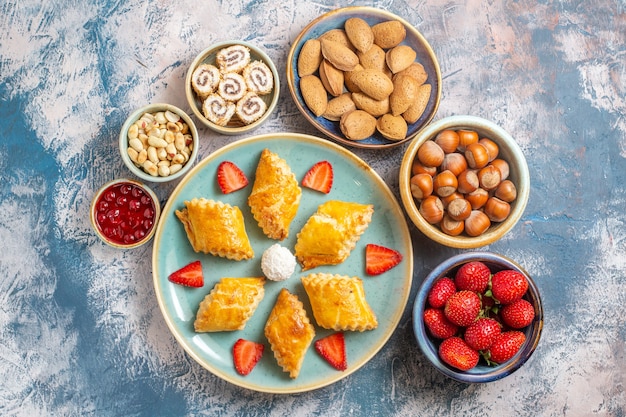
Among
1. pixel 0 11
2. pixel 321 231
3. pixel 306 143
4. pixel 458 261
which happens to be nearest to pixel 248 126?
pixel 306 143

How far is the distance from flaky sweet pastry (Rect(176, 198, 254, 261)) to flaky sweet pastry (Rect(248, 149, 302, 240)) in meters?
0.12

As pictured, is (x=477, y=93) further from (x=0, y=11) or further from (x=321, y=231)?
(x=0, y=11)

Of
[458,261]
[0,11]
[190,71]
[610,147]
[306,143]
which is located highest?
[0,11]

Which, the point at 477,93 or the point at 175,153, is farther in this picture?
the point at 477,93

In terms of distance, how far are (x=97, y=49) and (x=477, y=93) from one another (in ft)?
6.68

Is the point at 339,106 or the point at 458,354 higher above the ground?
the point at 339,106

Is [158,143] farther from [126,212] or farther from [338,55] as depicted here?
[338,55]

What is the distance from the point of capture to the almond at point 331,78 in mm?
3020

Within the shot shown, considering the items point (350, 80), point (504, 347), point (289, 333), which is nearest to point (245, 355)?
point (289, 333)

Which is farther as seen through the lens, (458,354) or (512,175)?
(512,175)

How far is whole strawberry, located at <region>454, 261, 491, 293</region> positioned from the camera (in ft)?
9.42

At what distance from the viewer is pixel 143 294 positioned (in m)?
3.15

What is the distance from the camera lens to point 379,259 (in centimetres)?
306

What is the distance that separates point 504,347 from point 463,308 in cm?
27
